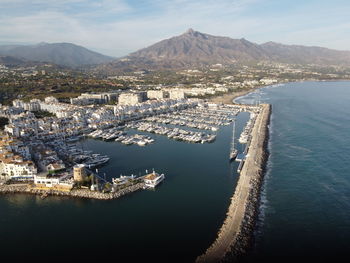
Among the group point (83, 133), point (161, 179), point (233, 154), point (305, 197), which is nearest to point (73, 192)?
point (161, 179)

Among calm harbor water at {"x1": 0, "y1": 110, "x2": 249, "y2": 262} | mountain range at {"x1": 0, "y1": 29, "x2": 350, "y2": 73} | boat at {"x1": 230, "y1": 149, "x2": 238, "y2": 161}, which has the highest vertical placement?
mountain range at {"x1": 0, "y1": 29, "x2": 350, "y2": 73}

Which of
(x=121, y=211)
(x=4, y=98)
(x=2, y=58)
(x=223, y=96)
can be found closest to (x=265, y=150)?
(x=121, y=211)

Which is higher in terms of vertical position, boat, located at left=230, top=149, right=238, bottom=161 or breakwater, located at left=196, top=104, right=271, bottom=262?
boat, located at left=230, top=149, right=238, bottom=161

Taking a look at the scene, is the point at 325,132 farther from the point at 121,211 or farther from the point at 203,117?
the point at 121,211

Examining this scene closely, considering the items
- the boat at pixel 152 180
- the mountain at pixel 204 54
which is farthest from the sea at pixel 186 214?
the mountain at pixel 204 54

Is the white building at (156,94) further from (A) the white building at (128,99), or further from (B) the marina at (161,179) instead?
(B) the marina at (161,179)

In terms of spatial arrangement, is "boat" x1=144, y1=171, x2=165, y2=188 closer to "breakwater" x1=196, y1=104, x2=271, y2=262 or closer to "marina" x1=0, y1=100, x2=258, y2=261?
"marina" x1=0, y1=100, x2=258, y2=261

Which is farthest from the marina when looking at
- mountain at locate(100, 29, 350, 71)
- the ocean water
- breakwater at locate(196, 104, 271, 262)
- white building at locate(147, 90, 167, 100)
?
mountain at locate(100, 29, 350, 71)

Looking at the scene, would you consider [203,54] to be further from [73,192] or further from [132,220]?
[132,220]
